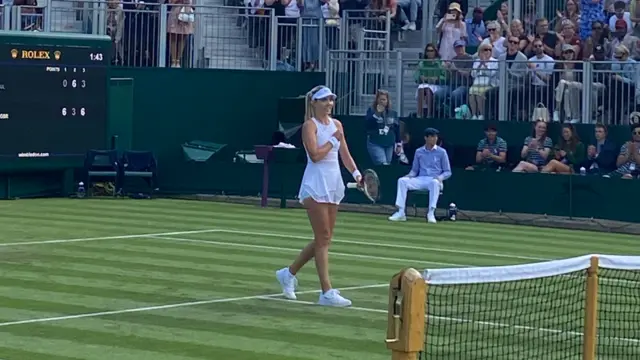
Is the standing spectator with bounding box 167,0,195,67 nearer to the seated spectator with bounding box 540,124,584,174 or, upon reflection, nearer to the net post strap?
the seated spectator with bounding box 540,124,584,174

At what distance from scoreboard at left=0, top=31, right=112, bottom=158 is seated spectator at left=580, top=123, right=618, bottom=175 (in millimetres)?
8735

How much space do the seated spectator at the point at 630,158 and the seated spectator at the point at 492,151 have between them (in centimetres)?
215

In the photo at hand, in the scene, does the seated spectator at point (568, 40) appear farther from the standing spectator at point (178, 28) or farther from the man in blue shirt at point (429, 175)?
the standing spectator at point (178, 28)

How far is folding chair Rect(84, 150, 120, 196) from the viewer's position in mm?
25375

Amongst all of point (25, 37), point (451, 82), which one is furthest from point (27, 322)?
point (451, 82)

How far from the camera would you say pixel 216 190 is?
26.4m

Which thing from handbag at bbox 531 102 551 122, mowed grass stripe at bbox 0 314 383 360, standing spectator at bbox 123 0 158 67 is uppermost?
standing spectator at bbox 123 0 158 67

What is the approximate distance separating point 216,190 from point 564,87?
21.9ft

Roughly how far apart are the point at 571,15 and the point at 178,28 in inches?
297

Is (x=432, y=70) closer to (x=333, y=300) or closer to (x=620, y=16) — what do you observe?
(x=620, y=16)

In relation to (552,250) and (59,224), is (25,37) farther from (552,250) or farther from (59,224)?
(552,250)

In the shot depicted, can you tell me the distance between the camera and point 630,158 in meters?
22.9

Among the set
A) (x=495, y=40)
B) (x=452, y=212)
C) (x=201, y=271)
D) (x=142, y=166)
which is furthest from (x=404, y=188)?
(x=201, y=271)

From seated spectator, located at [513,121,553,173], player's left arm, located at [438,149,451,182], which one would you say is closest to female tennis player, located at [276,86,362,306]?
player's left arm, located at [438,149,451,182]
